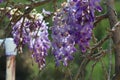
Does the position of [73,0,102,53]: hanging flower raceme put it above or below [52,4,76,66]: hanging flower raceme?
Answer: above

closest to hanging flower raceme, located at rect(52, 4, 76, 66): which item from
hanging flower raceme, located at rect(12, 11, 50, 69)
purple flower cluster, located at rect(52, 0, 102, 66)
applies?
purple flower cluster, located at rect(52, 0, 102, 66)

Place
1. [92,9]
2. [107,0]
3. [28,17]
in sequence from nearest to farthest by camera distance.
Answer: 1. [92,9]
2. [107,0]
3. [28,17]

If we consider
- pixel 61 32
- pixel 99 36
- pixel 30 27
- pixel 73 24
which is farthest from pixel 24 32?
pixel 99 36

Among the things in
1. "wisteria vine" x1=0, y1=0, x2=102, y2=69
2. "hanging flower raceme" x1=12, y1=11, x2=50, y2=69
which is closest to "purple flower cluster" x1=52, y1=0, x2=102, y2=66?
"wisteria vine" x1=0, y1=0, x2=102, y2=69

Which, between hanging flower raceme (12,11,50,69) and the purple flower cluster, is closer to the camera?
the purple flower cluster

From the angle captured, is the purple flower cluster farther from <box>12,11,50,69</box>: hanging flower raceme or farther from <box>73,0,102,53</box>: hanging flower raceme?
<box>12,11,50,69</box>: hanging flower raceme

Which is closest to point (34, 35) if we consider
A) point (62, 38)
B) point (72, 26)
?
point (62, 38)

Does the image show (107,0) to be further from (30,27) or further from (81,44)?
(30,27)

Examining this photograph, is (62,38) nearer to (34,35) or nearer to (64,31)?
(64,31)
